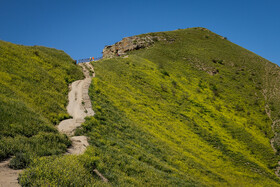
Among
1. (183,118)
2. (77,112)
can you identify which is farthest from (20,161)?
(183,118)

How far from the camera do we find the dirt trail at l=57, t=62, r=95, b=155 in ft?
41.0

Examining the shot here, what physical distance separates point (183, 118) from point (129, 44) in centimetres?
3840

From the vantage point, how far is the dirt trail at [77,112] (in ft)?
41.0

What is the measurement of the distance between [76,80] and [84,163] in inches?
852

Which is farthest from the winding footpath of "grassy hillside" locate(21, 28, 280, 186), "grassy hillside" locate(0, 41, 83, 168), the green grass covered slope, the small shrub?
the green grass covered slope

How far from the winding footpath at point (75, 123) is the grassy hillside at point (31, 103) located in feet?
1.60

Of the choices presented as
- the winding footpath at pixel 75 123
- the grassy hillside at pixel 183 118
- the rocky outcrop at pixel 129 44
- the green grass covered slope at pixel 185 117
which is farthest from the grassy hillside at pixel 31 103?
the rocky outcrop at pixel 129 44

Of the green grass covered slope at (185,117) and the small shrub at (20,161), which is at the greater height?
the green grass covered slope at (185,117)

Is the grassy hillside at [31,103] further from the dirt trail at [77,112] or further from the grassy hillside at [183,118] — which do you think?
the grassy hillside at [183,118]

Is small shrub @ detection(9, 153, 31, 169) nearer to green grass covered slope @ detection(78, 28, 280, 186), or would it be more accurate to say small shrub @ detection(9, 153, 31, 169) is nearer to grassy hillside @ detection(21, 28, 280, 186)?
grassy hillside @ detection(21, 28, 280, 186)

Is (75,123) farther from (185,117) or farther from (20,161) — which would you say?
(185,117)

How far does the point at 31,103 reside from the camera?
16078 mm

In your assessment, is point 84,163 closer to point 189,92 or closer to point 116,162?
point 116,162

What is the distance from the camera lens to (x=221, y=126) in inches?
1420
